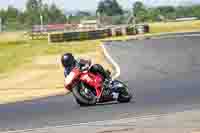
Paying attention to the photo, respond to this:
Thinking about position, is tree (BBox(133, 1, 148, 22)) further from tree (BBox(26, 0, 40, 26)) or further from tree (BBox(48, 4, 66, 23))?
tree (BBox(26, 0, 40, 26))

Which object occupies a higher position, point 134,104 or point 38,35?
point 134,104

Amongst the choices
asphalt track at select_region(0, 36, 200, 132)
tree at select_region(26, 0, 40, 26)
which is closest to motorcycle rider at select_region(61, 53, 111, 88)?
asphalt track at select_region(0, 36, 200, 132)

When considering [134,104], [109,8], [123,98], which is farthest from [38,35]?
[109,8]

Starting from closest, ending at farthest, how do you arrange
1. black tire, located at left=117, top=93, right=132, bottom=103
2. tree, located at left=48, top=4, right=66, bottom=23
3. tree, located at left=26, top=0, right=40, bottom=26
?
1. black tire, located at left=117, top=93, right=132, bottom=103
2. tree, located at left=26, top=0, right=40, bottom=26
3. tree, located at left=48, top=4, right=66, bottom=23

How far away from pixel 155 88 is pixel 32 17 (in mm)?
96860

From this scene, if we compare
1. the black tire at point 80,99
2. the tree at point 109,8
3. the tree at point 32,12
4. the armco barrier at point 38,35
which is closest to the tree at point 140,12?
the tree at point 109,8

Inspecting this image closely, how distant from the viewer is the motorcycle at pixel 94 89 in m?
14.4

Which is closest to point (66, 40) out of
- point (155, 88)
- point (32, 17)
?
point (155, 88)

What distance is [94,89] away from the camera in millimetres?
14625

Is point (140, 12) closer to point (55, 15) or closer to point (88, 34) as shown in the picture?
point (55, 15)

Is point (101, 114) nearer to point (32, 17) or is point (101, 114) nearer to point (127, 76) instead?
point (127, 76)

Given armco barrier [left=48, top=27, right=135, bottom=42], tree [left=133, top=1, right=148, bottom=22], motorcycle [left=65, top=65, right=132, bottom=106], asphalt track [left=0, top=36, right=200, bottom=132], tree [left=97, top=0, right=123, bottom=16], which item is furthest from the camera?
tree [left=97, top=0, right=123, bottom=16]

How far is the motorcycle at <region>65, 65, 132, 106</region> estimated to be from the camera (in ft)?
47.2

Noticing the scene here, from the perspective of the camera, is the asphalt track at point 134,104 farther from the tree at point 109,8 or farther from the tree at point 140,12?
the tree at point 109,8
